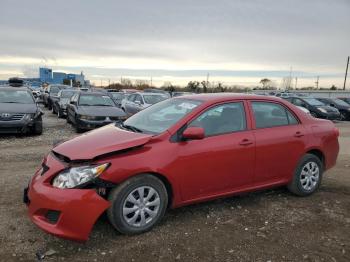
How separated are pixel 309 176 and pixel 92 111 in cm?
877

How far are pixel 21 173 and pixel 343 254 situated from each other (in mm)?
5373

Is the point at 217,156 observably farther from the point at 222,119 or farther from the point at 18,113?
the point at 18,113

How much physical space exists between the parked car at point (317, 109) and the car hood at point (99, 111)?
1293cm

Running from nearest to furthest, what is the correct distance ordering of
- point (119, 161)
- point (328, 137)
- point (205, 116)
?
point (119, 161) < point (205, 116) < point (328, 137)

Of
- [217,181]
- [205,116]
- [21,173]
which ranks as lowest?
[21,173]

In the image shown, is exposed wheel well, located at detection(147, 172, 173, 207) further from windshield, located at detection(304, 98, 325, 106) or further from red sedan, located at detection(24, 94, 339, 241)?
windshield, located at detection(304, 98, 325, 106)

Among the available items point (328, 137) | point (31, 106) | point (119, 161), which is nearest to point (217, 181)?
point (119, 161)

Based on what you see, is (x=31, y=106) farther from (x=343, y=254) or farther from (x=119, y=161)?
(x=343, y=254)

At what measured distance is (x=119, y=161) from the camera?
4160 mm

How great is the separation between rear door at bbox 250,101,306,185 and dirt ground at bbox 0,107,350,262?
47cm

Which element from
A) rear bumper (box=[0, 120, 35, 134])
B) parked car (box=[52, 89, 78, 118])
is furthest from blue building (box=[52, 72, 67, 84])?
rear bumper (box=[0, 120, 35, 134])

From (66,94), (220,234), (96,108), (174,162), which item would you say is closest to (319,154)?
(220,234)

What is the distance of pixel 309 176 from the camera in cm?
591

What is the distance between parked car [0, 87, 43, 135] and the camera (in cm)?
1115
